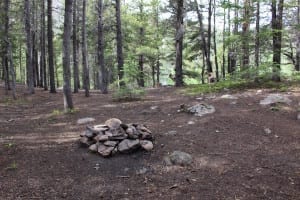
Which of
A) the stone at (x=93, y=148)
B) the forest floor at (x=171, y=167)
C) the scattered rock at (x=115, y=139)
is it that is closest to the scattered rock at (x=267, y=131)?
the forest floor at (x=171, y=167)

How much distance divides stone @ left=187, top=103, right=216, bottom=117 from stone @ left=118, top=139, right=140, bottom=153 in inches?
123

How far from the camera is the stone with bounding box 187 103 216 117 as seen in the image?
1016 cm

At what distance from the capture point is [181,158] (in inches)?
281

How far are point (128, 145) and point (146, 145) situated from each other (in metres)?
0.44

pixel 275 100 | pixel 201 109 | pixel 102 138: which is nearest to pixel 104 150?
pixel 102 138

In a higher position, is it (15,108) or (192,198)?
(15,108)

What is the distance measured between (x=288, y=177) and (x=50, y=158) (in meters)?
5.20

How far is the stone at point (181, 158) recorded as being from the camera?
277 inches

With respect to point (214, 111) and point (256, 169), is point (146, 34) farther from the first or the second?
point (256, 169)

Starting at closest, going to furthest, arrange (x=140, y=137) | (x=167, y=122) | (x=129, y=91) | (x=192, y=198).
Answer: (x=192, y=198) < (x=140, y=137) < (x=167, y=122) < (x=129, y=91)

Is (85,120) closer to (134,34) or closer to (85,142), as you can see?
(85,142)

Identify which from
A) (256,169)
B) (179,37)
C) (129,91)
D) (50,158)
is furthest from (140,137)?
(179,37)

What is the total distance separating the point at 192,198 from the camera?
18.6 ft

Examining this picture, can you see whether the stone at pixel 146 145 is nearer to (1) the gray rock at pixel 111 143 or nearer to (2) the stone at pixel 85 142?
(1) the gray rock at pixel 111 143
